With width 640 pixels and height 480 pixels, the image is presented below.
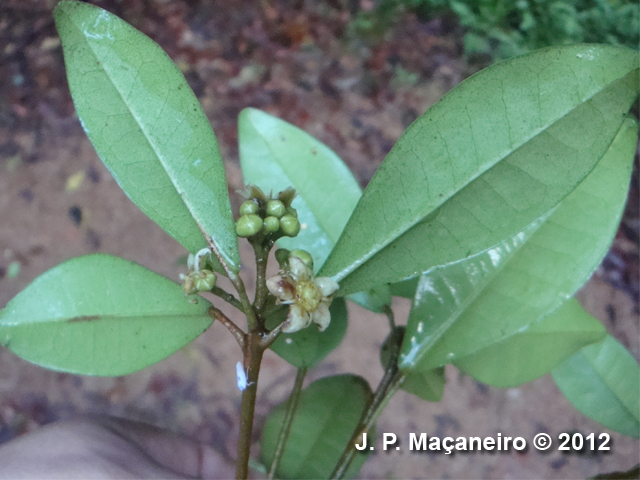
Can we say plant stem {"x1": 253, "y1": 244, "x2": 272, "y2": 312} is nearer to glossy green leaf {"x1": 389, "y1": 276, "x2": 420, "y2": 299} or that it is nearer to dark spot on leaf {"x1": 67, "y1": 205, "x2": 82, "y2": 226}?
glossy green leaf {"x1": 389, "y1": 276, "x2": 420, "y2": 299}

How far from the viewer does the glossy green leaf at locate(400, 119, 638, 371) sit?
69 centimetres

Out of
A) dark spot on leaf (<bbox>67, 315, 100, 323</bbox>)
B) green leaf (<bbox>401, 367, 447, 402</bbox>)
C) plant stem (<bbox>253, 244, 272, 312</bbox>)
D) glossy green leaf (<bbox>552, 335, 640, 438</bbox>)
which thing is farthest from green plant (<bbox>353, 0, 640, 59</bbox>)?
dark spot on leaf (<bbox>67, 315, 100, 323</bbox>)

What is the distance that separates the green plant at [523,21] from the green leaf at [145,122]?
1.97m

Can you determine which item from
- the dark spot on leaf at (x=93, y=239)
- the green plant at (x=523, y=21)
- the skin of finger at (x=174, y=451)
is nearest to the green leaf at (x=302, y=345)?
the skin of finger at (x=174, y=451)

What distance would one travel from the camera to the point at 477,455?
1.80 meters

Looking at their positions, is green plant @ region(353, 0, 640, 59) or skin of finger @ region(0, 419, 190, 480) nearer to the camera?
skin of finger @ region(0, 419, 190, 480)

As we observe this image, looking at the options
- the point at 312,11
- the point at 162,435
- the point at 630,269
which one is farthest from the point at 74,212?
the point at 630,269

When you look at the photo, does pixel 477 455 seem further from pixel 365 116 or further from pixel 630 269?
pixel 365 116

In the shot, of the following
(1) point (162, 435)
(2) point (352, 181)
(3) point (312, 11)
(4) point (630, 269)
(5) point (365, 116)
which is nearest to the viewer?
(2) point (352, 181)

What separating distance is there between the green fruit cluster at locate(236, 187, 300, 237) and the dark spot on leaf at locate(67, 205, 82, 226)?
1.80 m

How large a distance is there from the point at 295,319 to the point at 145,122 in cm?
29

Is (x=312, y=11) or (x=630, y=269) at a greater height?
(x=312, y=11)

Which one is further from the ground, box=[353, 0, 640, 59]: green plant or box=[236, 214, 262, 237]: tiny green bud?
box=[353, 0, 640, 59]: green plant

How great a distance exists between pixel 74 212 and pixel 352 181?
1659 mm
